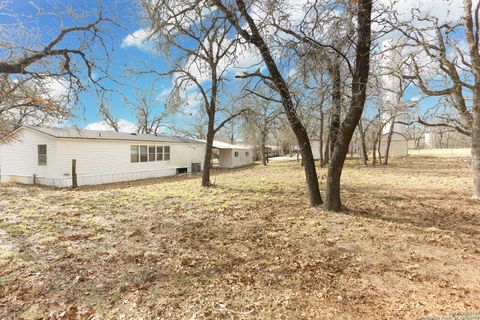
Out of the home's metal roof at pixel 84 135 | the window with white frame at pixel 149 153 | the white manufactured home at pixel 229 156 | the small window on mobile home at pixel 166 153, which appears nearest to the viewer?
the home's metal roof at pixel 84 135

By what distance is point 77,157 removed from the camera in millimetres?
13531

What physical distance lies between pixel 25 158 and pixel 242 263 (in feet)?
54.5

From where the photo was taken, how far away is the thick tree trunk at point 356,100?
519 cm

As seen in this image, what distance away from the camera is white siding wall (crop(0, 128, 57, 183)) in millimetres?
13125

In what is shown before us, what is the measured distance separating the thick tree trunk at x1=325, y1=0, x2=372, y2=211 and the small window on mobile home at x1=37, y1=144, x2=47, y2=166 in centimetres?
1457

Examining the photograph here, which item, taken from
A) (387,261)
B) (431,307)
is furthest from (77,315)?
(387,261)

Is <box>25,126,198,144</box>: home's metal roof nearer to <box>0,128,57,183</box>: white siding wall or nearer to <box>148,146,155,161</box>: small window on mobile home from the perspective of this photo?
<box>0,128,57,183</box>: white siding wall

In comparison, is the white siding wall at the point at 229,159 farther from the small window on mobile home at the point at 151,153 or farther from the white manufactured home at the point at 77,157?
the small window on mobile home at the point at 151,153

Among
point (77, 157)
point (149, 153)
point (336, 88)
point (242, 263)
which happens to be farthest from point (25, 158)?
point (336, 88)

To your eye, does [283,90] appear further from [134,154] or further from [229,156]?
[229,156]

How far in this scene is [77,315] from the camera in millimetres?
2543

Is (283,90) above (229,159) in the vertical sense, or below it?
above

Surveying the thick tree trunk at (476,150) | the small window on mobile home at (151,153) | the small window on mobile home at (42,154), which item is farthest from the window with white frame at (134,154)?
the thick tree trunk at (476,150)

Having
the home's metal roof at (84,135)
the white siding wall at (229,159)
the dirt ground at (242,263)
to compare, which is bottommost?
the dirt ground at (242,263)
